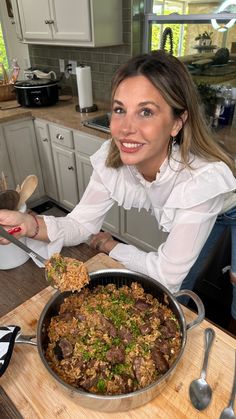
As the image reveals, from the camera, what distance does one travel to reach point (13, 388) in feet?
1.95

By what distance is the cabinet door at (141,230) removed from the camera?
1977mm

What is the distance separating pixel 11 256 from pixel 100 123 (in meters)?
1.50

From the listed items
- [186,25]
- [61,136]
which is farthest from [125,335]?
[186,25]

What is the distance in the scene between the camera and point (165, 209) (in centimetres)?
95

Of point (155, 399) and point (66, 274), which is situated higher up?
point (66, 274)

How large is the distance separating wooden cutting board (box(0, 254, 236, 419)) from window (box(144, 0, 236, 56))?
1877 mm

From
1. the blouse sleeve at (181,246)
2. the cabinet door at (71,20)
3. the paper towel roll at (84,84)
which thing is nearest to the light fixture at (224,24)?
the cabinet door at (71,20)

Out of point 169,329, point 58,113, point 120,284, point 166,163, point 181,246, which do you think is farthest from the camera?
point 58,113

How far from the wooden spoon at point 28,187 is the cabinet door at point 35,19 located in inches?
A: 76.6

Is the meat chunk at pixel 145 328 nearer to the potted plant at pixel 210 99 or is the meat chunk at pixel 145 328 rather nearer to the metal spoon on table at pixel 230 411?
the metal spoon on table at pixel 230 411

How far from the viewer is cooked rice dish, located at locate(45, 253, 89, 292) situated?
2.34 ft

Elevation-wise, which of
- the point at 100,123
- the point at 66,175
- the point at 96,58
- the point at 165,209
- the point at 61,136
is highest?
A: the point at 96,58

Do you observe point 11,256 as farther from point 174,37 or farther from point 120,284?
point 174,37

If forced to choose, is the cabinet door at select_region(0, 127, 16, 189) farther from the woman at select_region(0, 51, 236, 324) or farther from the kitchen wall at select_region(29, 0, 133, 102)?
the woman at select_region(0, 51, 236, 324)
